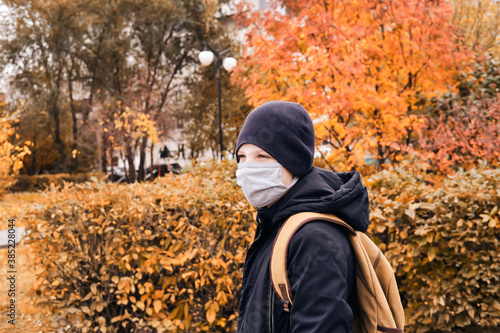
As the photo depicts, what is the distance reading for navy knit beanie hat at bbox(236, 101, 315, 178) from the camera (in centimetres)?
146

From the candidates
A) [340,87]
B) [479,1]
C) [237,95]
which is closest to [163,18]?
[237,95]

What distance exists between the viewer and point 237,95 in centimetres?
2562

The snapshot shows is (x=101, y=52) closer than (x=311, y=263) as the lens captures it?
No

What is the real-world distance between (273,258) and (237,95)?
24.7 m

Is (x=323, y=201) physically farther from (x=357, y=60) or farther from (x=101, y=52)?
(x=101, y=52)

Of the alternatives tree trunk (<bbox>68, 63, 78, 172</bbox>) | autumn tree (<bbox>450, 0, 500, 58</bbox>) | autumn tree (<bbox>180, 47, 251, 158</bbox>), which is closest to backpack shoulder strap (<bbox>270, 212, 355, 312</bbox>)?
autumn tree (<bbox>450, 0, 500, 58</bbox>)

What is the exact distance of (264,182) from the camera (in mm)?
1512

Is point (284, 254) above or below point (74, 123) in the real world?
below

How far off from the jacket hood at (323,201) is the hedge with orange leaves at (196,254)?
7.09 ft

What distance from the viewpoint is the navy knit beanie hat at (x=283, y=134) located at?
4.80ft

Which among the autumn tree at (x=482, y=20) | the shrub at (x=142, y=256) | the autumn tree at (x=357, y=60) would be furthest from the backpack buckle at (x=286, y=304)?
the autumn tree at (x=482, y=20)

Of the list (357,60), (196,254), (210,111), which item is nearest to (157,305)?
(196,254)

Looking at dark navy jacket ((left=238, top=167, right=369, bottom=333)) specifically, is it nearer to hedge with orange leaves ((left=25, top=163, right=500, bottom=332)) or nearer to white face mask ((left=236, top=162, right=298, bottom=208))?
white face mask ((left=236, top=162, right=298, bottom=208))

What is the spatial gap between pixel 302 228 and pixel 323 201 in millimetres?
133
